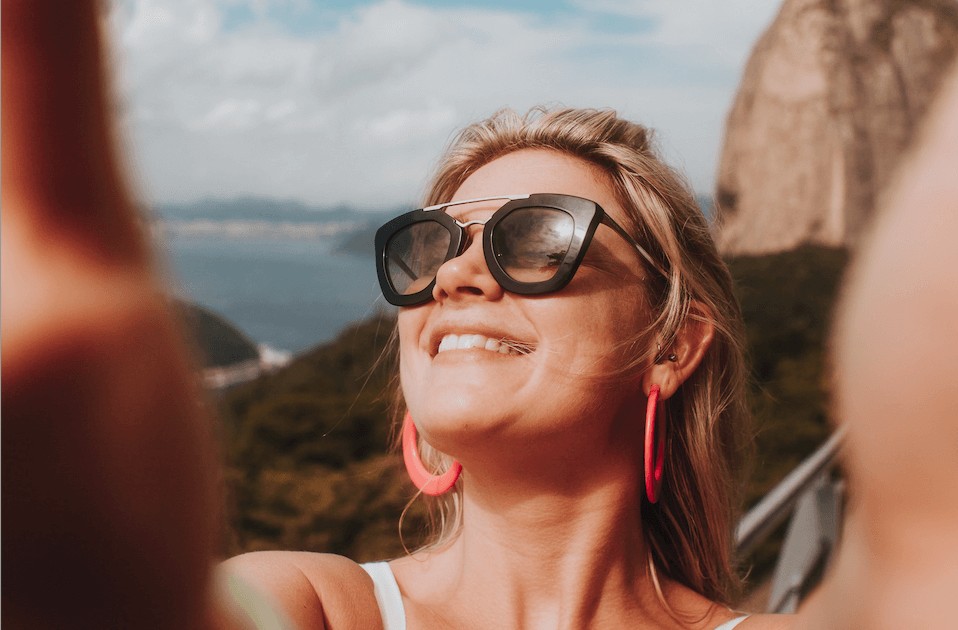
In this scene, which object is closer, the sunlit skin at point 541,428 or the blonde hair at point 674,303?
the sunlit skin at point 541,428

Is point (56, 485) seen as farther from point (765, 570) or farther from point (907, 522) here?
point (765, 570)

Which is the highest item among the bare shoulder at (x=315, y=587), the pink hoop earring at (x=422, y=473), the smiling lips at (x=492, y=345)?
the smiling lips at (x=492, y=345)

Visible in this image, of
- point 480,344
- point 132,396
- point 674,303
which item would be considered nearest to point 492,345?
point 480,344

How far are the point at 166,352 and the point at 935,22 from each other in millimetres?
24343

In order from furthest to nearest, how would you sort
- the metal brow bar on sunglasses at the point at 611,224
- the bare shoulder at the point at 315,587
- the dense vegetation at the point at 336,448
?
the dense vegetation at the point at 336,448 < the metal brow bar on sunglasses at the point at 611,224 < the bare shoulder at the point at 315,587

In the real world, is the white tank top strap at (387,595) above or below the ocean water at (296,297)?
above

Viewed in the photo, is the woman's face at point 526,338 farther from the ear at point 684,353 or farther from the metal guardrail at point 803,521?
the metal guardrail at point 803,521

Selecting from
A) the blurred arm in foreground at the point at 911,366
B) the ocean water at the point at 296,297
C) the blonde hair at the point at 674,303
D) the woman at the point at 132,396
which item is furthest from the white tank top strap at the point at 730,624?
the ocean water at the point at 296,297

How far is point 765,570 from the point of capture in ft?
32.2

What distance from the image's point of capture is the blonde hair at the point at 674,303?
150 cm

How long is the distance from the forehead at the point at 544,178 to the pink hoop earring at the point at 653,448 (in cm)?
31

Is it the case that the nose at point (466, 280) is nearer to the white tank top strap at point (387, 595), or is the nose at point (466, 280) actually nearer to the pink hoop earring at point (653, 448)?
the pink hoop earring at point (653, 448)

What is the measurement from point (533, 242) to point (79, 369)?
976mm

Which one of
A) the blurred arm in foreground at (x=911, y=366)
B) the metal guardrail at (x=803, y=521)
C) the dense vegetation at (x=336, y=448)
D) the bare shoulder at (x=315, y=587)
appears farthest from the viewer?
the dense vegetation at (x=336, y=448)
